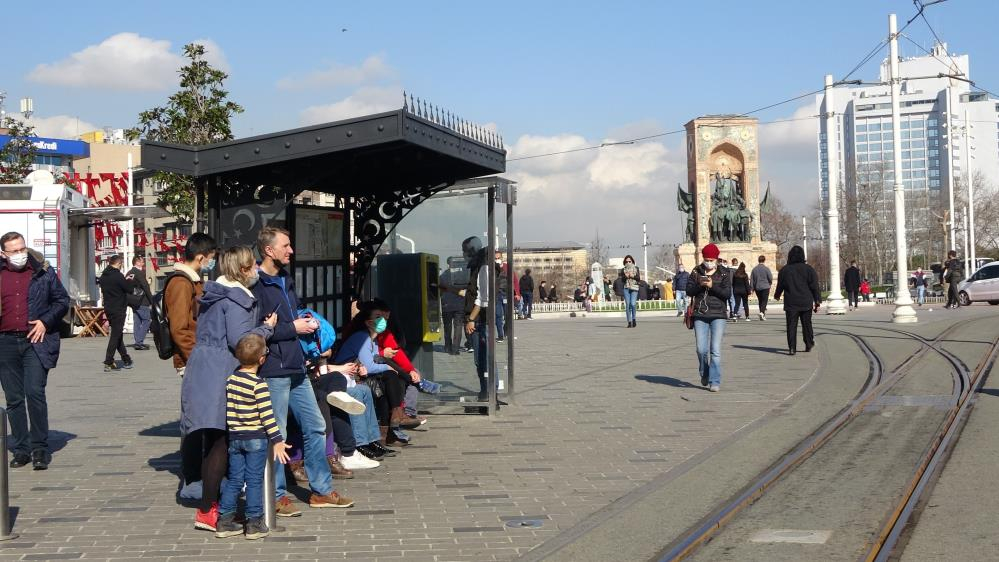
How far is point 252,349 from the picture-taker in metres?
6.86

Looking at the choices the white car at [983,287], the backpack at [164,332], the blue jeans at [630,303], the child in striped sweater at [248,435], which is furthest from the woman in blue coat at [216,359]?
the white car at [983,287]

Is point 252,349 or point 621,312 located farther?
point 621,312

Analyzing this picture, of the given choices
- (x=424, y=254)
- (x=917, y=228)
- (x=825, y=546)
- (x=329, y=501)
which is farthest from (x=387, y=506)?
(x=917, y=228)

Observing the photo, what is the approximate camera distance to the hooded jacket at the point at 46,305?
9.34m

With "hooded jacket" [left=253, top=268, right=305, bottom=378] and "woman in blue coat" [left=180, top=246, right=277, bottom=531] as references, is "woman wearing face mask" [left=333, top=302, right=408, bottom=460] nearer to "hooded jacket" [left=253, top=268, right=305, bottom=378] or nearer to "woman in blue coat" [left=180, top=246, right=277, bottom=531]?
"hooded jacket" [left=253, top=268, right=305, bottom=378]

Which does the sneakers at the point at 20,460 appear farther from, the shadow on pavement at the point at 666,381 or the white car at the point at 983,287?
the white car at the point at 983,287

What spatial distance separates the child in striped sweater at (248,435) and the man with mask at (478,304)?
489 centimetres

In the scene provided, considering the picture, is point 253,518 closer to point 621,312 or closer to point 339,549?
point 339,549

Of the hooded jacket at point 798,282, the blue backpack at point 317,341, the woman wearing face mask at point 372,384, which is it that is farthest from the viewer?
the hooded jacket at point 798,282

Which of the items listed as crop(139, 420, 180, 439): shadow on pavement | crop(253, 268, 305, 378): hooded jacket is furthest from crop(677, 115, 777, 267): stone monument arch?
crop(253, 268, 305, 378): hooded jacket

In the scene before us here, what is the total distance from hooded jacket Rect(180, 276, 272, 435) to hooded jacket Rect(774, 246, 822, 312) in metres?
12.8

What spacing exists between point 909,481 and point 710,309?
6.02m

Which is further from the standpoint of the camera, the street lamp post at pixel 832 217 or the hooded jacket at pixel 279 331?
the street lamp post at pixel 832 217

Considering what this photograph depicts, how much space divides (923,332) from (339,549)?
19689 millimetres
